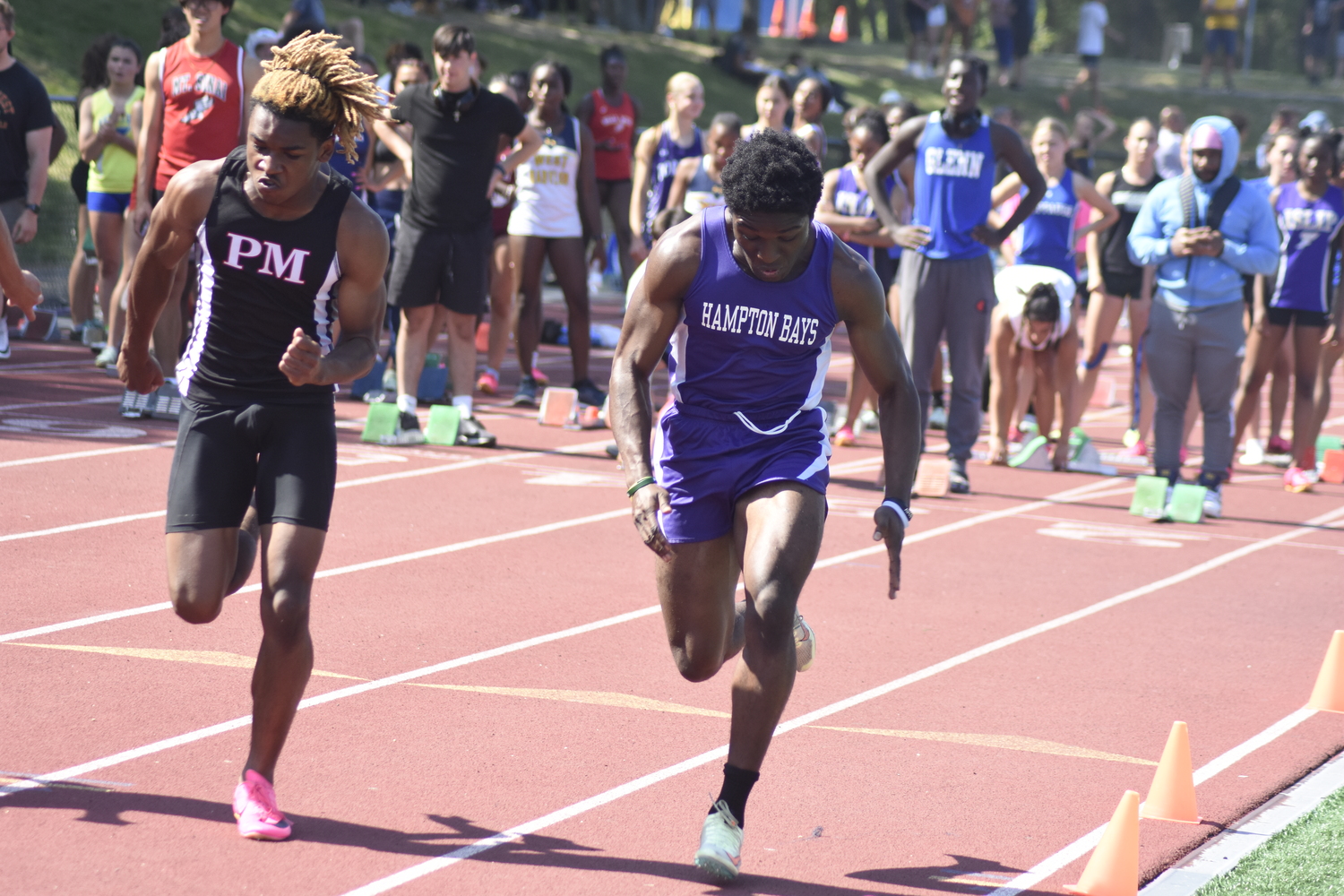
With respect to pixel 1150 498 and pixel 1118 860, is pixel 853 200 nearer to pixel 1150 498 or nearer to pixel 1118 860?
pixel 1150 498

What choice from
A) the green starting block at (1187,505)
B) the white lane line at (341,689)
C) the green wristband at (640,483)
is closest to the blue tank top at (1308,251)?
the green starting block at (1187,505)

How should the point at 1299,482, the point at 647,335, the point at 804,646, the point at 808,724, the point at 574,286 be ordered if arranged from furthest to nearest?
1. the point at 574,286
2. the point at 1299,482
3. the point at 808,724
4. the point at 804,646
5. the point at 647,335

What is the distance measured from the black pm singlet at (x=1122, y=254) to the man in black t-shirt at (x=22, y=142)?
25.9 feet

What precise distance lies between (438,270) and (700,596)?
649cm

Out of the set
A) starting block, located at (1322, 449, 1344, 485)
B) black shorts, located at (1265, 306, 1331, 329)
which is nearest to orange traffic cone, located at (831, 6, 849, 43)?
starting block, located at (1322, 449, 1344, 485)

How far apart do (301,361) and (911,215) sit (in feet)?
28.1

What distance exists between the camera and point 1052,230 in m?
13.1

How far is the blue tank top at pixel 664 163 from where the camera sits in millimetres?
13562

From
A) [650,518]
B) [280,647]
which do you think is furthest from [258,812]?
[650,518]

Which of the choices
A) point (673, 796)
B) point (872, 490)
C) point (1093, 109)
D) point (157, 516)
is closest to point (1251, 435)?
point (872, 490)

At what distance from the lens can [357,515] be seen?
360 inches

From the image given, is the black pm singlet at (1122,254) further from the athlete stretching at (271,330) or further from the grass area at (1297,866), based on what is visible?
the athlete stretching at (271,330)

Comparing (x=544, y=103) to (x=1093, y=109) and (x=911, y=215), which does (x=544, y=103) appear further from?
(x=1093, y=109)

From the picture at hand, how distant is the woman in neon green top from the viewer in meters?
12.8
